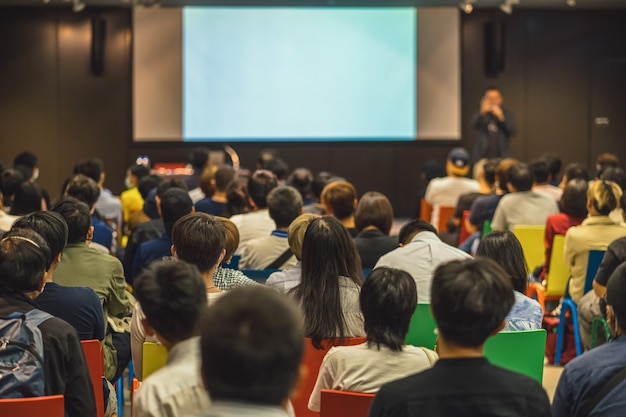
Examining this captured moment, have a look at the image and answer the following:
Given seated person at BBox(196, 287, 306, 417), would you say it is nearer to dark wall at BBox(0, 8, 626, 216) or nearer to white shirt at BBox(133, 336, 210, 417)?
white shirt at BBox(133, 336, 210, 417)

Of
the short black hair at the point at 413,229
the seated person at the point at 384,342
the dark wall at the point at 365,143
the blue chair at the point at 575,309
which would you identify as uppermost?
the dark wall at the point at 365,143

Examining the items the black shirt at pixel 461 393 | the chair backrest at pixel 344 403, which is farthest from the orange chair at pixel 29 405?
the black shirt at pixel 461 393

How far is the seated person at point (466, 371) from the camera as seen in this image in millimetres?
Answer: 2367

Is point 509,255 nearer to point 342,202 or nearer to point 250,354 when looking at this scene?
point 342,202

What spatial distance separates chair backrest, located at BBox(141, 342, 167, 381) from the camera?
3.33 m

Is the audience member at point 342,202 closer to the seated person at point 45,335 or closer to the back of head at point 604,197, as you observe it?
the back of head at point 604,197

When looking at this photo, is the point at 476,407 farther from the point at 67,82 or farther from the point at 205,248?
the point at 67,82

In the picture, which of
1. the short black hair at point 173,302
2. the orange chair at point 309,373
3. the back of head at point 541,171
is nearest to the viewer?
the short black hair at point 173,302

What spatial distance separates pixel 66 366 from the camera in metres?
3.12

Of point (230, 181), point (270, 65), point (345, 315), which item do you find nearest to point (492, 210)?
point (230, 181)

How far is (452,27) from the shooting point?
14.6 m

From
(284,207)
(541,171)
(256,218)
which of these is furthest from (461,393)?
(541,171)

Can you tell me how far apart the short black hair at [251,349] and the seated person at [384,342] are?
130 cm

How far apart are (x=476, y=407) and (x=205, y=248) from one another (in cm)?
172
